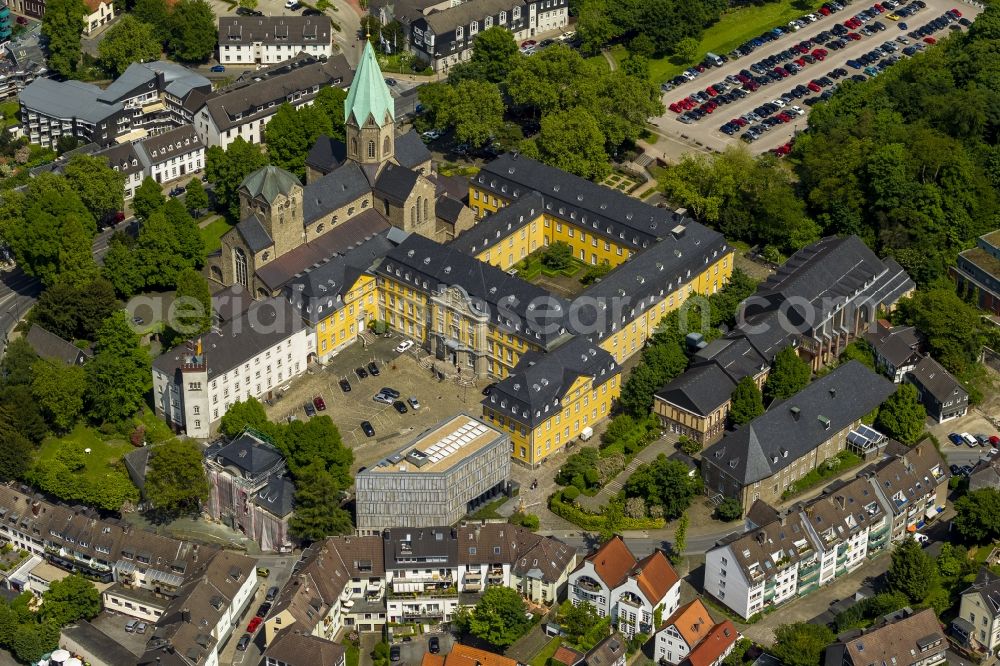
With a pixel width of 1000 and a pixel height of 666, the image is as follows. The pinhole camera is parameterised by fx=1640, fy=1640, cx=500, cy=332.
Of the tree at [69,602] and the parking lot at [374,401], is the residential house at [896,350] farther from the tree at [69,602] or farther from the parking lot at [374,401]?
the tree at [69,602]

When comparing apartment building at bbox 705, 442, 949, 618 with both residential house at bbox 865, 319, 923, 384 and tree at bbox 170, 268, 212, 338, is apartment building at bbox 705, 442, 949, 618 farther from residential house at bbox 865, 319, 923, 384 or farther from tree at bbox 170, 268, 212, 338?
tree at bbox 170, 268, 212, 338

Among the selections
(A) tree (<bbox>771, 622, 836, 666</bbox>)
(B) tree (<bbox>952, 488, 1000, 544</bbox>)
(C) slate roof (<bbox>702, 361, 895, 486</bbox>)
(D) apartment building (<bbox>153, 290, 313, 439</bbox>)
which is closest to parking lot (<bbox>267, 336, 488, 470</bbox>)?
(D) apartment building (<bbox>153, 290, 313, 439</bbox>)

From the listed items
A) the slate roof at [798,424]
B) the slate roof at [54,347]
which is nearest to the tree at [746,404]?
the slate roof at [798,424]

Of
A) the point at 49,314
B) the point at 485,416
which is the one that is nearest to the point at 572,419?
the point at 485,416

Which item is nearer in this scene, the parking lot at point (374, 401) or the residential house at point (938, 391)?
the parking lot at point (374, 401)

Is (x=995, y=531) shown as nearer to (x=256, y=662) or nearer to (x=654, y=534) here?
(x=654, y=534)
